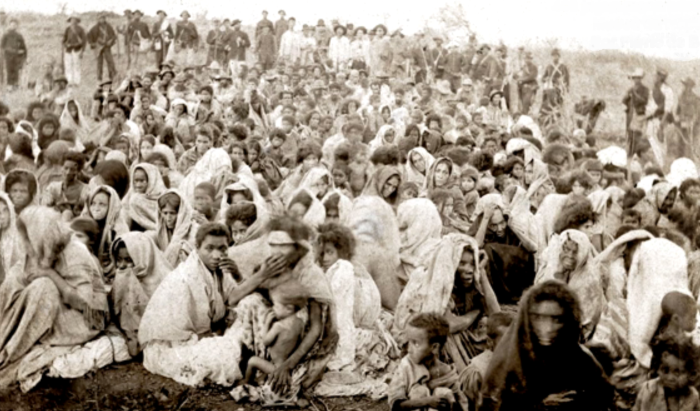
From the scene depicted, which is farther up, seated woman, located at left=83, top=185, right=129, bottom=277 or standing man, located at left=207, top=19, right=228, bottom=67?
standing man, located at left=207, top=19, right=228, bottom=67

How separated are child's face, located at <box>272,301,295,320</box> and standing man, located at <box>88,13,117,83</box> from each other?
244 cm

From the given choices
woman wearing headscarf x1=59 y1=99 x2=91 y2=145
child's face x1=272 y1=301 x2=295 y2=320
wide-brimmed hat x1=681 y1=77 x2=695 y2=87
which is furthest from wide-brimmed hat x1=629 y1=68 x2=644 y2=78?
woman wearing headscarf x1=59 y1=99 x2=91 y2=145

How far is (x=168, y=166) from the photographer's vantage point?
748cm

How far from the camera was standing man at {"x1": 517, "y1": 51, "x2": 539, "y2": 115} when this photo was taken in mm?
7059

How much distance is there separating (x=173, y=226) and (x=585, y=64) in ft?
10.4

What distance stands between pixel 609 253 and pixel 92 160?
408 cm

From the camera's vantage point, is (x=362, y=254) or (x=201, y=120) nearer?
(x=362, y=254)

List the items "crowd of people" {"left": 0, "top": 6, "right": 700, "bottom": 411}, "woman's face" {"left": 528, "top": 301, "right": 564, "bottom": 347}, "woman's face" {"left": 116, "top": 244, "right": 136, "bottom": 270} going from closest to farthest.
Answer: "woman's face" {"left": 528, "top": 301, "right": 564, "bottom": 347}
"crowd of people" {"left": 0, "top": 6, "right": 700, "bottom": 411}
"woman's face" {"left": 116, "top": 244, "right": 136, "bottom": 270}

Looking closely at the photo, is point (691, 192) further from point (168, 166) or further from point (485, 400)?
point (168, 166)

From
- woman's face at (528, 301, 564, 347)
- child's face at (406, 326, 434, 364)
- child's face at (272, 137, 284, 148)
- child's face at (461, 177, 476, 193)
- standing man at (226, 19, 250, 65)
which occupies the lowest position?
child's face at (406, 326, 434, 364)

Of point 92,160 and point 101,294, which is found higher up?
point 92,160

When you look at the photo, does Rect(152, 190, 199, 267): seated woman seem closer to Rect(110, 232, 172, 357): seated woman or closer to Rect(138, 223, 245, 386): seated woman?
Rect(110, 232, 172, 357): seated woman

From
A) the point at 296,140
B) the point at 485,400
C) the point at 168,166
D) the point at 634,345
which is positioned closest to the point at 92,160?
the point at 168,166

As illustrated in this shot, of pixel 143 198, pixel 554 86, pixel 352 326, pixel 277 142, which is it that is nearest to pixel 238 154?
pixel 277 142
